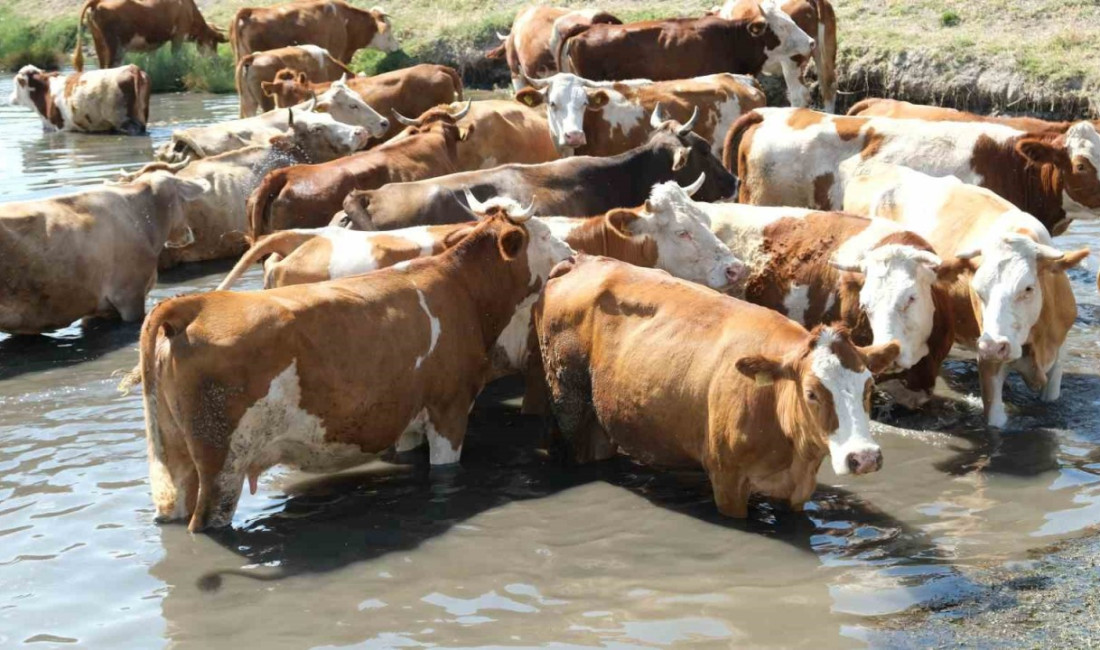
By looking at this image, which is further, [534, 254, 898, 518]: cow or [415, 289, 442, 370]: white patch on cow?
[415, 289, 442, 370]: white patch on cow

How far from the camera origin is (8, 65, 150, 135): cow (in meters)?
21.2

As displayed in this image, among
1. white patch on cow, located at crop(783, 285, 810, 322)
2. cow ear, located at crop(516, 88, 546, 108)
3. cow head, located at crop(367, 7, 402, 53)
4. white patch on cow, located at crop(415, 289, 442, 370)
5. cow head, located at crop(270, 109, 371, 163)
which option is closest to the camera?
white patch on cow, located at crop(415, 289, 442, 370)

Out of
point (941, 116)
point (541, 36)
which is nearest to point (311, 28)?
point (541, 36)

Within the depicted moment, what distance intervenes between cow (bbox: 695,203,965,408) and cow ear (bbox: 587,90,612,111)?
3.97 meters

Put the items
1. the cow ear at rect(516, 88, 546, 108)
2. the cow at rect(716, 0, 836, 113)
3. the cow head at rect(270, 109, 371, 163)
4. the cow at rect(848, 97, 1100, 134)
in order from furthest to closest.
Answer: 1. the cow at rect(716, 0, 836, 113)
2. the cow ear at rect(516, 88, 546, 108)
3. the cow head at rect(270, 109, 371, 163)
4. the cow at rect(848, 97, 1100, 134)

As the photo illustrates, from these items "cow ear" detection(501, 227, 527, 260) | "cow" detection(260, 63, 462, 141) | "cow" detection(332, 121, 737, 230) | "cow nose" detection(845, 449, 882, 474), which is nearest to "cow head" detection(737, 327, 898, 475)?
"cow nose" detection(845, 449, 882, 474)

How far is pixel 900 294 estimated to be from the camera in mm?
8344

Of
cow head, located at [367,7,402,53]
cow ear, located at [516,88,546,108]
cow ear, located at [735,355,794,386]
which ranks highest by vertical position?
cow ear, located at [516,88,546,108]

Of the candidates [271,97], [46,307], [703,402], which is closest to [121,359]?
[46,307]

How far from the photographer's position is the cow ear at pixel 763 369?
22.4 ft

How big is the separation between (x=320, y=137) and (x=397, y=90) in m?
2.70

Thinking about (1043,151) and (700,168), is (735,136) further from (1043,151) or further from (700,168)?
(1043,151)

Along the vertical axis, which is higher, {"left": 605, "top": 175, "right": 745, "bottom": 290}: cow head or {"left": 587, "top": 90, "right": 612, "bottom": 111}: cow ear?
{"left": 587, "top": 90, "right": 612, "bottom": 111}: cow ear

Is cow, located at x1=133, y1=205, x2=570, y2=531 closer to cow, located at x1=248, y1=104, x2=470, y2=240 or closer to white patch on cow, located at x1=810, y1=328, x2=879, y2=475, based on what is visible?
white patch on cow, located at x1=810, y1=328, x2=879, y2=475
